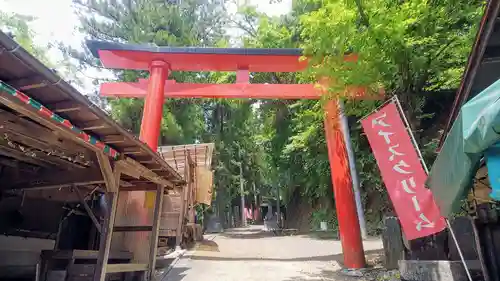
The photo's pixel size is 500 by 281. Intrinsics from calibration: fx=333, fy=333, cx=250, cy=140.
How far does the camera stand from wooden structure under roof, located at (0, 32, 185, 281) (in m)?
2.94

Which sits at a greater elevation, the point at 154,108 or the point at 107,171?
the point at 154,108

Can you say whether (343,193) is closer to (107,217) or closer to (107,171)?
(107,217)

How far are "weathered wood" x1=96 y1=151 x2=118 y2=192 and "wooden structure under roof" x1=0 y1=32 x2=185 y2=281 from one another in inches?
0.5

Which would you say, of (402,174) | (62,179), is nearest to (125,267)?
(62,179)

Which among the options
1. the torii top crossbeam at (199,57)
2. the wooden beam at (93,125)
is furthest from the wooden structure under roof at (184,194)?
the wooden beam at (93,125)

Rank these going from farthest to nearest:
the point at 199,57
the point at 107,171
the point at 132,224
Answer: the point at 199,57 → the point at 132,224 → the point at 107,171

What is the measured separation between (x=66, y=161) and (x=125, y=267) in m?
2.18

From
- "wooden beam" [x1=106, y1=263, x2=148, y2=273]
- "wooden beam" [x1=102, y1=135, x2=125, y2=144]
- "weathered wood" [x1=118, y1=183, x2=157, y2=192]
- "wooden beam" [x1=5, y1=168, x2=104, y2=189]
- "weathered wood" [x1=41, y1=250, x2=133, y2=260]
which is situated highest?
"wooden beam" [x1=102, y1=135, x2=125, y2=144]

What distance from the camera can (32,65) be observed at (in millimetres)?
2736

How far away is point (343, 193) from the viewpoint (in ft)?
28.3

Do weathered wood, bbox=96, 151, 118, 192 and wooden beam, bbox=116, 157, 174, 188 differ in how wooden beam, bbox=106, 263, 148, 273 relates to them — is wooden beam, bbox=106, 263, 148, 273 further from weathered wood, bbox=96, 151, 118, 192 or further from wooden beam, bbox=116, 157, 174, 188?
A: wooden beam, bbox=116, 157, 174, 188

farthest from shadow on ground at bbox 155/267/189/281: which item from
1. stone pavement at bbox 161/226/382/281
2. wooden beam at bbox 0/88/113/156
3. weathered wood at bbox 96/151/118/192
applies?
wooden beam at bbox 0/88/113/156

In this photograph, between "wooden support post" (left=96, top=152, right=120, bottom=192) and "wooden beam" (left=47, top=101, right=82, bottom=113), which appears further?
"wooden support post" (left=96, top=152, right=120, bottom=192)

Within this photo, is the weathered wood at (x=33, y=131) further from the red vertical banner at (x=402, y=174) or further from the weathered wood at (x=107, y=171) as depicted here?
the red vertical banner at (x=402, y=174)
